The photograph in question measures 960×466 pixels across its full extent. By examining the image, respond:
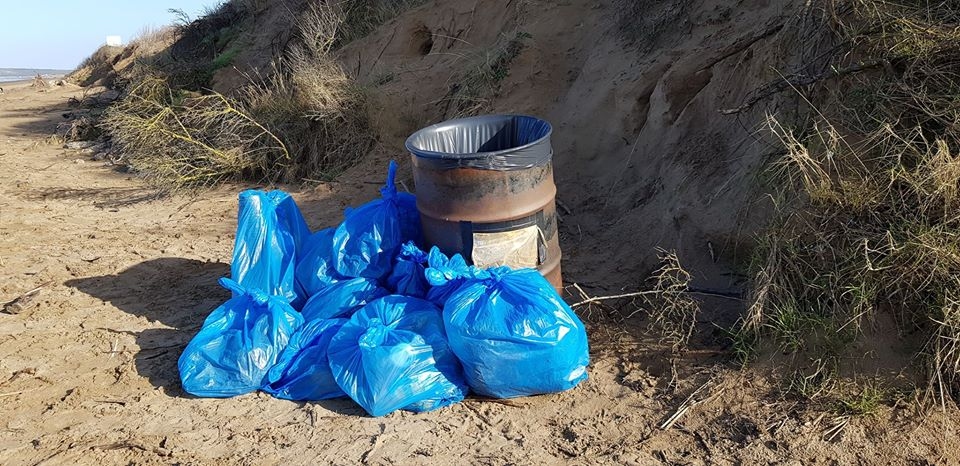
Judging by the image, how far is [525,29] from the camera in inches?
275

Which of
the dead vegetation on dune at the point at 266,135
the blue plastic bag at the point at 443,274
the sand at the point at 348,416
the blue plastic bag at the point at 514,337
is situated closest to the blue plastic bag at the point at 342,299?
the blue plastic bag at the point at 443,274

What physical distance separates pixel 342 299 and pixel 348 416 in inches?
26.1

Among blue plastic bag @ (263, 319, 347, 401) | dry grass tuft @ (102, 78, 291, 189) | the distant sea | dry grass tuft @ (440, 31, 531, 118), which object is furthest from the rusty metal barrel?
the distant sea

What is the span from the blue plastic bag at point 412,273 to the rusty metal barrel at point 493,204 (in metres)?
0.11

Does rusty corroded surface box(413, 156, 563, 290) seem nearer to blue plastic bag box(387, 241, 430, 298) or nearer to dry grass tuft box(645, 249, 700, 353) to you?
blue plastic bag box(387, 241, 430, 298)

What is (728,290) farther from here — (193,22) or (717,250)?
(193,22)

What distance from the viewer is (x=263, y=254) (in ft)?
13.4

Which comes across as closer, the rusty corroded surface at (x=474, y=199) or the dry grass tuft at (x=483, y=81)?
the rusty corroded surface at (x=474, y=199)

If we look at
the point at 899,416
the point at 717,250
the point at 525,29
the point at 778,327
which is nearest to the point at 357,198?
the point at 525,29

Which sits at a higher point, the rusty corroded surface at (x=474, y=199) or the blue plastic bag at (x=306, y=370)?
the rusty corroded surface at (x=474, y=199)

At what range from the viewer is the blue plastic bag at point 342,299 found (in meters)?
3.79

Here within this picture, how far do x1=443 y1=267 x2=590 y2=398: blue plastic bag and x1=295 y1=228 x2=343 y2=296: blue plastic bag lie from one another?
0.90 meters

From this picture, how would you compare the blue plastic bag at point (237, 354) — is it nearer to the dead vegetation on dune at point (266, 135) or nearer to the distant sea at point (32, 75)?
the dead vegetation on dune at point (266, 135)

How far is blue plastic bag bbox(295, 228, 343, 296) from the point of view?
396cm
